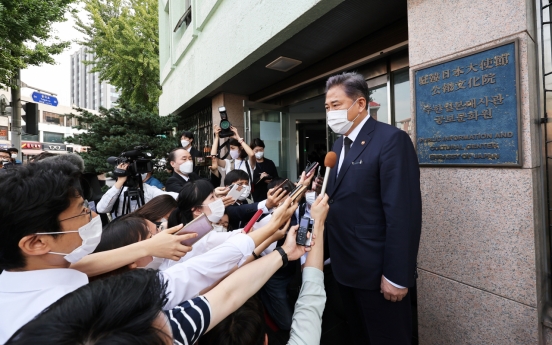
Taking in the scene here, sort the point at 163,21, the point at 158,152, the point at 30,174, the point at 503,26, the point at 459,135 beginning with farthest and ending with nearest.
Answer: the point at 163,21
the point at 158,152
the point at 459,135
the point at 503,26
the point at 30,174

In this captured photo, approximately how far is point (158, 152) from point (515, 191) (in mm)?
5521

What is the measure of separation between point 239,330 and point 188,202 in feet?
4.10

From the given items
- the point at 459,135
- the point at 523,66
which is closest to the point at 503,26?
the point at 523,66

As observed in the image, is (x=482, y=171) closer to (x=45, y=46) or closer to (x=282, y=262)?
(x=282, y=262)

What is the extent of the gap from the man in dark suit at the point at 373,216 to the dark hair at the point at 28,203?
148 cm

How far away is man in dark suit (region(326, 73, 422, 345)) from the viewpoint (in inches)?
65.7

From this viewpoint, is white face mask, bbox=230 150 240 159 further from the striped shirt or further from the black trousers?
the striped shirt

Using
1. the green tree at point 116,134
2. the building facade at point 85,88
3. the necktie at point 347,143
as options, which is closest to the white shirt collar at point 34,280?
the necktie at point 347,143

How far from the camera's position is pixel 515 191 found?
1855 mm

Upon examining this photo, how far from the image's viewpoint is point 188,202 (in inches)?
85.1

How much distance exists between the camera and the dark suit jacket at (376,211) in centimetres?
166

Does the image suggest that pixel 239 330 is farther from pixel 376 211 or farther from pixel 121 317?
pixel 376 211

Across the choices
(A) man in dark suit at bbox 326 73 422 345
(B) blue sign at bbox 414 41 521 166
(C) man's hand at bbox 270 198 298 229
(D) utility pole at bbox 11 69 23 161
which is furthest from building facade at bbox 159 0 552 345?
(D) utility pole at bbox 11 69 23 161

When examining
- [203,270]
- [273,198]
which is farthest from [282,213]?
[273,198]
